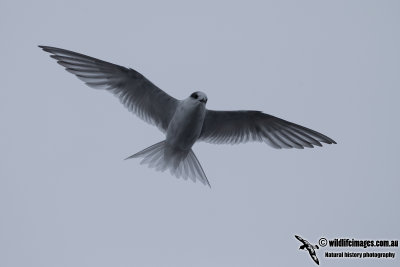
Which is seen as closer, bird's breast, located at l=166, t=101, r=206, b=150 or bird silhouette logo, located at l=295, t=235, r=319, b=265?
bird's breast, located at l=166, t=101, r=206, b=150

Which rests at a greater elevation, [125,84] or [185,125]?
[125,84]

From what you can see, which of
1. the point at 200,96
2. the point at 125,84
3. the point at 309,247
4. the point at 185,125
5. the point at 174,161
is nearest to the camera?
the point at 200,96

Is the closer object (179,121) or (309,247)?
(179,121)

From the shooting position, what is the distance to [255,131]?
9844 mm

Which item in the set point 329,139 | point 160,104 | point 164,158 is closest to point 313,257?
point 329,139

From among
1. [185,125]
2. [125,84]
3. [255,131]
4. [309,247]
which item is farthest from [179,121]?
[309,247]

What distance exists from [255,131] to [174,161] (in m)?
1.49

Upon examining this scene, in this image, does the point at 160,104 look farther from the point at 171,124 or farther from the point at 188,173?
the point at 188,173

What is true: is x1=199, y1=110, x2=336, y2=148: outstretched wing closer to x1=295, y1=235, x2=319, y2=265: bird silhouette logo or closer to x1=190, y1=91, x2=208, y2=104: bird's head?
x1=190, y1=91, x2=208, y2=104: bird's head

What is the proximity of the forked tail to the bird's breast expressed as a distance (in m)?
0.21

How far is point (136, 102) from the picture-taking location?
9375 millimetres

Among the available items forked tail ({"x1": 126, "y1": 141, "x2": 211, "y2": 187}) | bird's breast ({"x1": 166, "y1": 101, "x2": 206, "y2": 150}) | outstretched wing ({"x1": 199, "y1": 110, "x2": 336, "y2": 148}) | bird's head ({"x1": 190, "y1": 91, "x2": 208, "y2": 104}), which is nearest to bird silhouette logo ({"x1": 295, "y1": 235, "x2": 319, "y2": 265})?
outstretched wing ({"x1": 199, "y1": 110, "x2": 336, "y2": 148})

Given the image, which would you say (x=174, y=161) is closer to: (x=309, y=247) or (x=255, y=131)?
(x=255, y=131)

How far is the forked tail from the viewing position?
9.27 m
